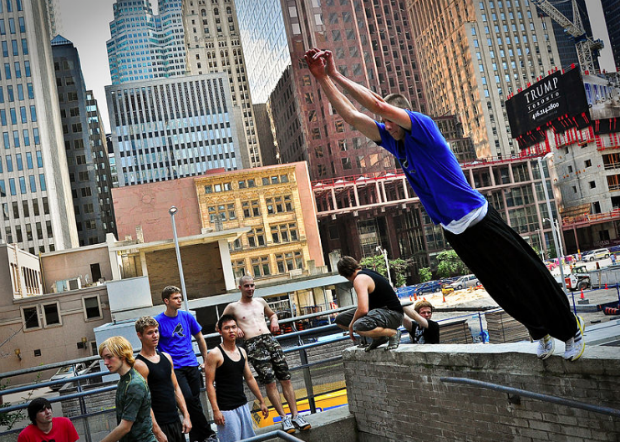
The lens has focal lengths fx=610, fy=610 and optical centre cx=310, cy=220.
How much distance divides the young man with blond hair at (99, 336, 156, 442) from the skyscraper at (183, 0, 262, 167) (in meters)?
161

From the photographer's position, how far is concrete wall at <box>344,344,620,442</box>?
4223 mm

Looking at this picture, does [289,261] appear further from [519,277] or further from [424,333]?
[519,277]

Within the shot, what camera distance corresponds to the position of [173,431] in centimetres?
595

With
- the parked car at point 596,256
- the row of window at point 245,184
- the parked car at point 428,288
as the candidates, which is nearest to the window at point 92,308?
the row of window at point 245,184

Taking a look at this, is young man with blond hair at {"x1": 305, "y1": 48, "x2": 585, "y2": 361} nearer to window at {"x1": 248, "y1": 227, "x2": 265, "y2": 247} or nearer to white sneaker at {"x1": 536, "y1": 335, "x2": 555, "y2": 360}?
white sneaker at {"x1": 536, "y1": 335, "x2": 555, "y2": 360}

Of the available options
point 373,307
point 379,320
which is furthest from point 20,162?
point 379,320

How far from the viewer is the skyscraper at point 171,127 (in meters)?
140

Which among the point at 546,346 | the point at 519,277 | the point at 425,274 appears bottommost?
the point at 425,274

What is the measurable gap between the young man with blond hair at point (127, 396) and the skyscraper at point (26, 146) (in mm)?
95241

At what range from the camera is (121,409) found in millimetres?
4938

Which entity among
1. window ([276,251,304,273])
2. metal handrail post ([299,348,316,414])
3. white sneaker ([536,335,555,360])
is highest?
window ([276,251,304,273])

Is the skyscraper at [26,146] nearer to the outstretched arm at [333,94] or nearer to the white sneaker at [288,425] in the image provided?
the white sneaker at [288,425]

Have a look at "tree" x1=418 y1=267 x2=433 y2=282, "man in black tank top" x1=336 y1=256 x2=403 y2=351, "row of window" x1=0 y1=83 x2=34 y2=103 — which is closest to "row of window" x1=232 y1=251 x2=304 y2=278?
"tree" x1=418 y1=267 x2=433 y2=282

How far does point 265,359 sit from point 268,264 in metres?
66.5
